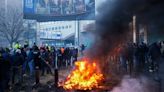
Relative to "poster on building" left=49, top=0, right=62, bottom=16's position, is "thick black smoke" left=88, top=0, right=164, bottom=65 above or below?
below

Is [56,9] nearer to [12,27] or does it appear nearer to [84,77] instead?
[12,27]

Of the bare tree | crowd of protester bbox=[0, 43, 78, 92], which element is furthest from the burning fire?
the bare tree

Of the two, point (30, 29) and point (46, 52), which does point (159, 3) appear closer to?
point (46, 52)

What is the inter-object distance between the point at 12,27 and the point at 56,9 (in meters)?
13.3

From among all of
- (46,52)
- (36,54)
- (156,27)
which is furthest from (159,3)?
(46,52)

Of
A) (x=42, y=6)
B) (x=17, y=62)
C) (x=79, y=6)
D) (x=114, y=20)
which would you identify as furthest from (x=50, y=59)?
(x=42, y=6)

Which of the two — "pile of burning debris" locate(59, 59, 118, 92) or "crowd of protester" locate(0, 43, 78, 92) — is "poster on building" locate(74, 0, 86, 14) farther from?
"pile of burning debris" locate(59, 59, 118, 92)

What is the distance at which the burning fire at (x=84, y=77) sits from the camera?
1219 cm

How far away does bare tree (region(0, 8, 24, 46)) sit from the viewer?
2133 inches

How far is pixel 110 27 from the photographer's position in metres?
12.8

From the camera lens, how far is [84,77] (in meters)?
12.8

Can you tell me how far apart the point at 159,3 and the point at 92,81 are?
143 inches

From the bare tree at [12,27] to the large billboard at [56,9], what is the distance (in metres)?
11.4

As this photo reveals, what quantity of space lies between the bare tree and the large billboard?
11.4 metres
